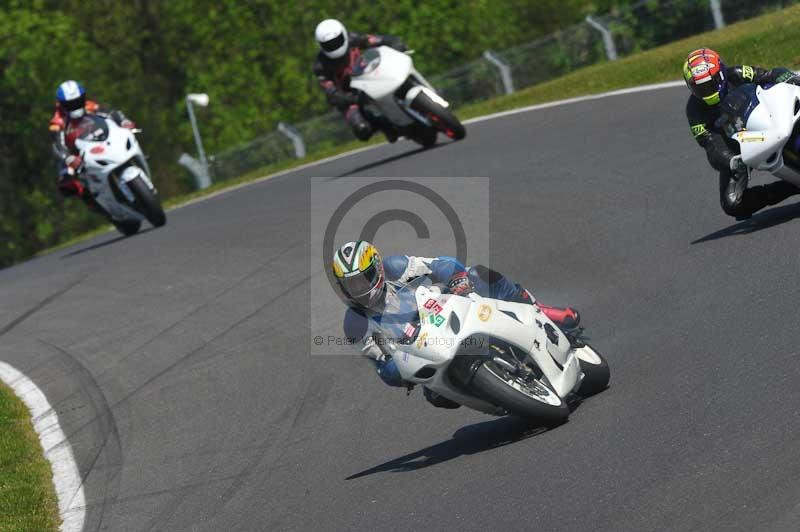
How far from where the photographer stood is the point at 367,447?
894 cm

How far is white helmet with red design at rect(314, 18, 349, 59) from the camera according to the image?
Result: 61.7 ft

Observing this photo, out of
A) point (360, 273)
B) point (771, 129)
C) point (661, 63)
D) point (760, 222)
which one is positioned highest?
point (360, 273)

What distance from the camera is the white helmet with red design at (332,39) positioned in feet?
61.7

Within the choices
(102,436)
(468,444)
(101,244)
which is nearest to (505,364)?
(468,444)

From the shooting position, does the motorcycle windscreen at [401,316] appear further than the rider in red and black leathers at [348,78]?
No

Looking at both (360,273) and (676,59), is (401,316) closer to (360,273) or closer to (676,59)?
(360,273)

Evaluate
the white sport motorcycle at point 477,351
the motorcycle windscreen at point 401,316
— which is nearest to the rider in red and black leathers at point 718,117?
the white sport motorcycle at point 477,351

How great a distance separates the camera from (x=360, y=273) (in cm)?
769

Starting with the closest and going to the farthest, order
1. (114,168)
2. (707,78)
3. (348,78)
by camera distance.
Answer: (707,78), (114,168), (348,78)

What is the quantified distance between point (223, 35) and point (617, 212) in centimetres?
4511

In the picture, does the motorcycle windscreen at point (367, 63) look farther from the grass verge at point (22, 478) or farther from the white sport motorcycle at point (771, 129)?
the white sport motorcycle at point (771, 129)

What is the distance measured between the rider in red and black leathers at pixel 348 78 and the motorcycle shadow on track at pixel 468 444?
35.5 ft

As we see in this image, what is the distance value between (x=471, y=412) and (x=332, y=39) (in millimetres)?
10386

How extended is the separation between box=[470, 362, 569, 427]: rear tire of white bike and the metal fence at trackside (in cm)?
1983
